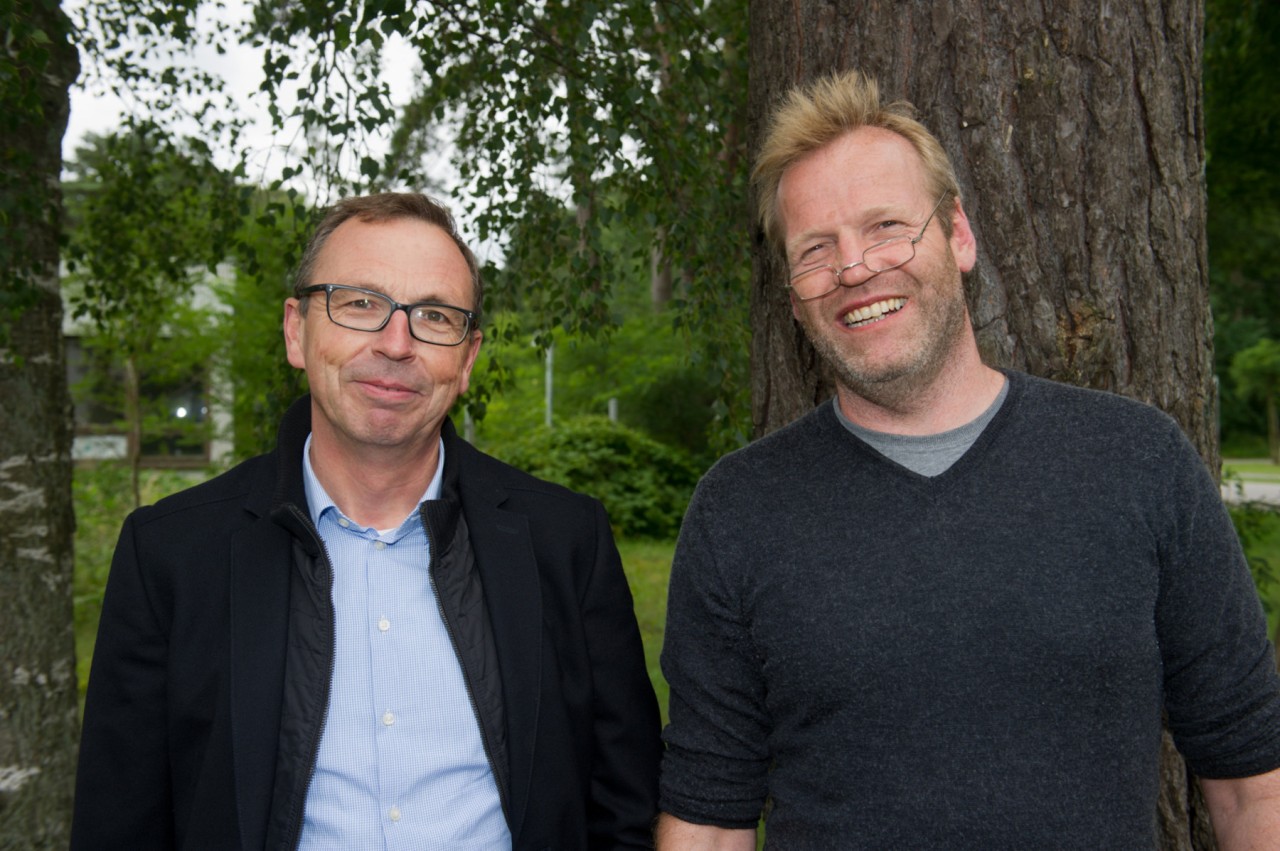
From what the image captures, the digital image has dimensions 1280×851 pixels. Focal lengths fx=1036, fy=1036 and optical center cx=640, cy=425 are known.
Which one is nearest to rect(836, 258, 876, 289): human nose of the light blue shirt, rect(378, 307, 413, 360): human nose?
rect(378, 307, 413, 360): human nose

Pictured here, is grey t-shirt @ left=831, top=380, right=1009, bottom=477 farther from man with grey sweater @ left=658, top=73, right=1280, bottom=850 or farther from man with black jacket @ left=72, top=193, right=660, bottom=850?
man with black jacket @ left=72, top=193, right=660, bottom=850

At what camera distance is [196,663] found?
7.06 feet

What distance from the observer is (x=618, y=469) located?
17.8 m

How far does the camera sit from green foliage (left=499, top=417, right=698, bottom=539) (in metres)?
17.1

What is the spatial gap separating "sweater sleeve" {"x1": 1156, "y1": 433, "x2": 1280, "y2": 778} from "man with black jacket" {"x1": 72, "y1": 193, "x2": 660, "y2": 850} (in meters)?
1.15

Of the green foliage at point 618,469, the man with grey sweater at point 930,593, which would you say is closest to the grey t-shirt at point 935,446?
the man with grey sweater at point 930,593

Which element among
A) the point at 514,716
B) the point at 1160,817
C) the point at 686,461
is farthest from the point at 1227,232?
the point at 514,716

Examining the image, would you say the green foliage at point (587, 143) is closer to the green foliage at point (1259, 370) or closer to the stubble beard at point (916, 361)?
the stubble beard at point (916, 361)

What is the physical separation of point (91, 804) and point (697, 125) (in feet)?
12.4

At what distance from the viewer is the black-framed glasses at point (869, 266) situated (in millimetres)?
2059

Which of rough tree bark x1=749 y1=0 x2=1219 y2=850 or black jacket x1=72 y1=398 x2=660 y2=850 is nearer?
black jacket x1=72 y1=398 x2=660 y2=850

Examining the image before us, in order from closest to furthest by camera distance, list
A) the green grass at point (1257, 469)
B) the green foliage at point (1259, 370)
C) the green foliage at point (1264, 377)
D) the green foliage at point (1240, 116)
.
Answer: the green foliage at point (1240, 116)
the green grass at point (1257, 469)
the green foliage at point (1259, 370)
the green foliage at point (1264, 377)

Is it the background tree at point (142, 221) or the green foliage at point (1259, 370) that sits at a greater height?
the background tree at point (142, 221)

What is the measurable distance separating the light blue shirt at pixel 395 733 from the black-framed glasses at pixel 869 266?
1039 millimetres
